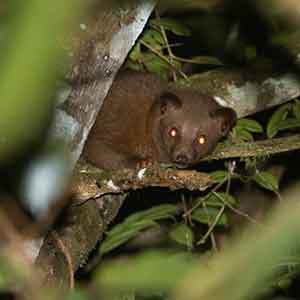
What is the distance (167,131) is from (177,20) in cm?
147

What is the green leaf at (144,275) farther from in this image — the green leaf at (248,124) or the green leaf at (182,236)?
the green leaf at (248,124)

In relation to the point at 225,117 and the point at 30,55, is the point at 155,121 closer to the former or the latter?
the point at 225,117

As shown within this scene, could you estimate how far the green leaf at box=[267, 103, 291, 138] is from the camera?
553 cm

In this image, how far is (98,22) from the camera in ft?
12.2

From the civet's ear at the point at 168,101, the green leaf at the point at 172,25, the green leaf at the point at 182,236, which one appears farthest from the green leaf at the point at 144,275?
the civet's ear at the point at 168,101

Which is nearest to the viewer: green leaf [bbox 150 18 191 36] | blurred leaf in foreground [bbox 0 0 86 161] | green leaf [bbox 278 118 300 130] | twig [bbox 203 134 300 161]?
blurred leaf in foreground [bbox 0 0 86 161]

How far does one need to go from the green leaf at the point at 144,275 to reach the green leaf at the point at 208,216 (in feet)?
15.8

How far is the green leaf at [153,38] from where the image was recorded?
584cm

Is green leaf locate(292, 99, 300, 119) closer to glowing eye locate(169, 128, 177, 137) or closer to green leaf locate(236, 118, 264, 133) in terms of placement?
green leaf locate(236, 118, 264, 133)

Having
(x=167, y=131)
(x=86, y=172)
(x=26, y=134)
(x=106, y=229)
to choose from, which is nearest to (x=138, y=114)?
(x=167, y=131)

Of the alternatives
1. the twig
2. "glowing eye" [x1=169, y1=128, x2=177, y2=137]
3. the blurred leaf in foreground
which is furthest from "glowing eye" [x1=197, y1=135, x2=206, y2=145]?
the blurred leaf in foreground

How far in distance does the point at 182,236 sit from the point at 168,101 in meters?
1.71

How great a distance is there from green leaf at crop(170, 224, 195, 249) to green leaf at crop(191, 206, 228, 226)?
1.07ft

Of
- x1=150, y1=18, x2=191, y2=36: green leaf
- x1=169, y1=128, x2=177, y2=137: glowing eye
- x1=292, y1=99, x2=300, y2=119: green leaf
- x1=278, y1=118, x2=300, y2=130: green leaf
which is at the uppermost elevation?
x1=150, y1=18, x2=191, y2=36: green leaf
